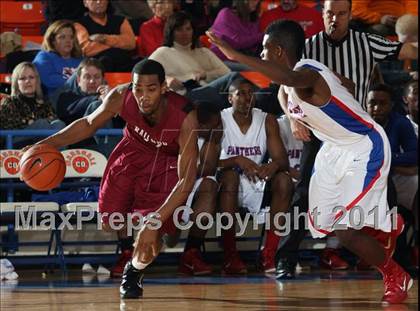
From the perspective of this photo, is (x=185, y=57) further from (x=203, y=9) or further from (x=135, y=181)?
(x=135, y=181)

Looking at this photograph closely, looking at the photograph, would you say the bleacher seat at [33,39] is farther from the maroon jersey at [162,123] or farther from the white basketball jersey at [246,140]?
the maroon jersey at [162,123]

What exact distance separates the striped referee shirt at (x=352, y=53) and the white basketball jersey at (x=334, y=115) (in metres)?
0.95

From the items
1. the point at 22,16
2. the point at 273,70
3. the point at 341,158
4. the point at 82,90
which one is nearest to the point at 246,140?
the point at 82,90

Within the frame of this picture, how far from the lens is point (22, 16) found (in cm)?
938

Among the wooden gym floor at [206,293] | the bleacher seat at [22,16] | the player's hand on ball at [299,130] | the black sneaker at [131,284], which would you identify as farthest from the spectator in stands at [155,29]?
the black sneaker at [131,284]

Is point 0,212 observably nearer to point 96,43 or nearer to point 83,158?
point 83,158

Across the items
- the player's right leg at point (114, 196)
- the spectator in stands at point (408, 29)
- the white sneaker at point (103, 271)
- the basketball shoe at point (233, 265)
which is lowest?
the white sneaker at point (103, 271)

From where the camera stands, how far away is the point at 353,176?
545 centimetres

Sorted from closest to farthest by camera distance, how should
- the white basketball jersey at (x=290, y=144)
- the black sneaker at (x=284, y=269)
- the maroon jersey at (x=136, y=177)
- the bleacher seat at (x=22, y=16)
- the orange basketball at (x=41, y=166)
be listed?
the orange basketball at (x=41, y=166) < the maroon jersey at (x=136, y=177) < the black sneaker at (x=284, y=269) < the white basketball jersey at (x=290, y=144) < the bleacher seat at (x=22, y=16)

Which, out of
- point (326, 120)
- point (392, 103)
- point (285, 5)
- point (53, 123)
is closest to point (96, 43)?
point (53, 123)

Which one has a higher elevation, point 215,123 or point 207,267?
point 215,123

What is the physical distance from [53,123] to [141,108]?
2015 mm

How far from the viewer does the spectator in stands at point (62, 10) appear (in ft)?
28.8

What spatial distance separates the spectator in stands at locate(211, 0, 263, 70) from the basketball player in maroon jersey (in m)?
2.62
